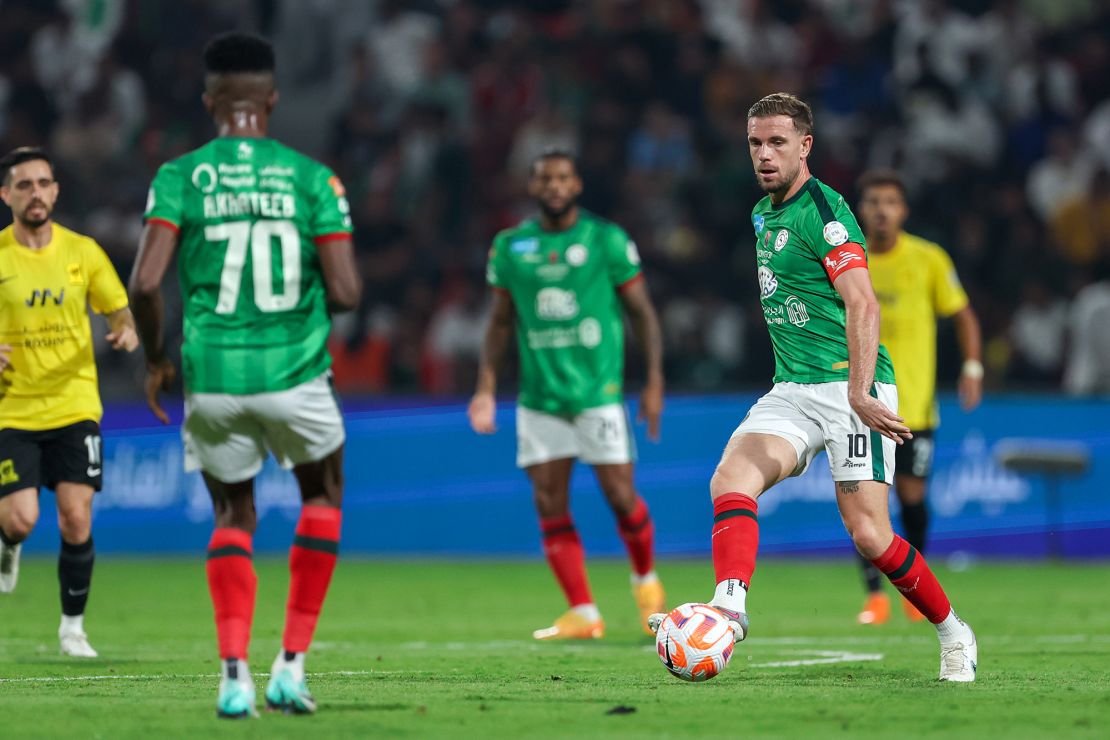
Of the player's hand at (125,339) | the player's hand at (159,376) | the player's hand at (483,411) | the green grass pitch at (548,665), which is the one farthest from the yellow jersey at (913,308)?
the player's hand at (159,376)

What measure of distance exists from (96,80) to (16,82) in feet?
3.73

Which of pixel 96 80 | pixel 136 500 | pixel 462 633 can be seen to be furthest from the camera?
pixel 96 80

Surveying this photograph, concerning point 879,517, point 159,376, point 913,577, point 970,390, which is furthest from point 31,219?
point 970,390

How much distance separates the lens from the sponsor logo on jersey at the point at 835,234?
696 centimetres

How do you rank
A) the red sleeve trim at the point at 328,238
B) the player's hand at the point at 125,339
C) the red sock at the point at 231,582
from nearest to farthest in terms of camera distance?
the red sock at the point at 231,582, the red sleeve trim at the point at 328,238, the player's hand at the point at 125,339

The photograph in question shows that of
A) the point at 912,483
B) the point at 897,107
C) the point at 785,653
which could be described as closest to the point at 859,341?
the point at 785,653

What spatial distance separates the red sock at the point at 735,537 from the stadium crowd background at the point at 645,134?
905 cm

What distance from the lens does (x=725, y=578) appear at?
6.79m

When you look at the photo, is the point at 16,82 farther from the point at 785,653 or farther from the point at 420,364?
the point at 785,653

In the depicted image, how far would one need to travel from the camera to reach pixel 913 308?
11.3 metres

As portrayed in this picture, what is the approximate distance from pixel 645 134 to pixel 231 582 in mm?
13365

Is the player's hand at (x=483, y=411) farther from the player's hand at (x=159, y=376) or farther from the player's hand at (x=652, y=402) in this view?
the player's hand at (x=159, y=376)

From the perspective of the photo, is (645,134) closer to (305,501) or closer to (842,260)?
(842,260)

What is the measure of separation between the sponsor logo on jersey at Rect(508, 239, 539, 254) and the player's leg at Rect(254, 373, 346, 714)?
167 inches
